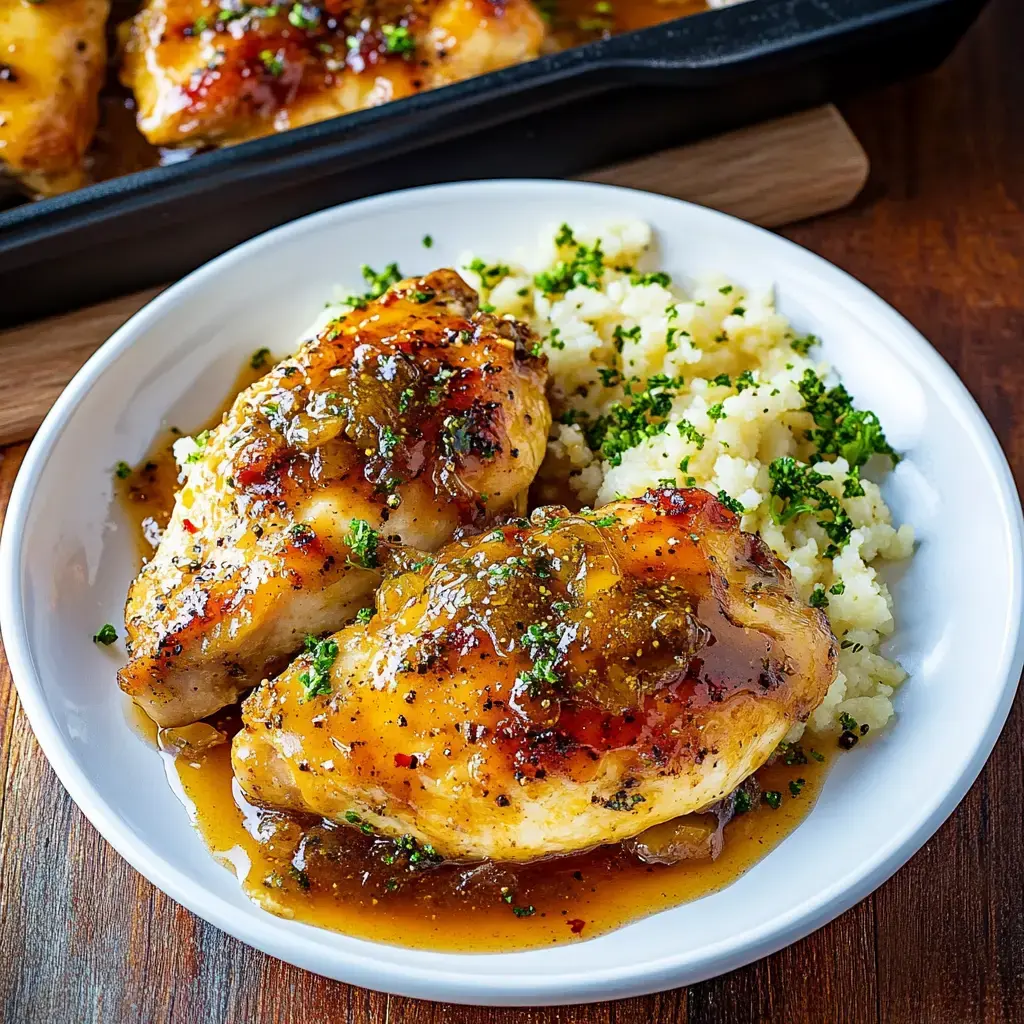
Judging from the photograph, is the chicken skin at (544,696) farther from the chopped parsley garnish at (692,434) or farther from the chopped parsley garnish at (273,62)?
the chopped parsley garnish at (273,62)

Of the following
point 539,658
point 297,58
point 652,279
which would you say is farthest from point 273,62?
point 539,658

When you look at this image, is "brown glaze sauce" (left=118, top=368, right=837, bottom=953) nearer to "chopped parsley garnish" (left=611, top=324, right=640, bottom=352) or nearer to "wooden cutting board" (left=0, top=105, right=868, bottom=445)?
"chopped parsley garnish" (left=611, top=324, right=640, bottom=352)

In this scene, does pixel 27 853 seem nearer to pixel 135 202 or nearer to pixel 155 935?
pixel 155 935

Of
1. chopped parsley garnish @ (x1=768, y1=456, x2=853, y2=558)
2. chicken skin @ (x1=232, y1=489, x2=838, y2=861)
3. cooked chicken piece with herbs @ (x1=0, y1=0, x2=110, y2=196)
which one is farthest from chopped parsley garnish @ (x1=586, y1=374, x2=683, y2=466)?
cooked chicken piece with herbs @ (x1=0, y1=0, x2=110, y2=196)

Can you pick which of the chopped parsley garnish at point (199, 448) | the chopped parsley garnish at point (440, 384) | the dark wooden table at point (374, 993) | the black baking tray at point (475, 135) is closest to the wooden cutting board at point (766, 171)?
the black baking tray at point (475, 135)

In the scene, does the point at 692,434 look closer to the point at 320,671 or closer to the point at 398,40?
the point at 320,671
